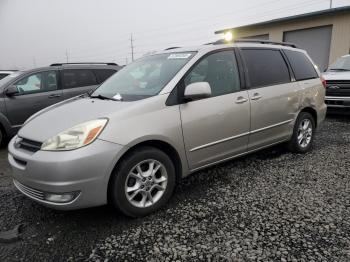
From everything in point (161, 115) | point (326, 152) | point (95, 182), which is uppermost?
point (161, 115)

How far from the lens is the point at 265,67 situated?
14.7 feet

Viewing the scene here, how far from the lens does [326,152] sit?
528 centimetres

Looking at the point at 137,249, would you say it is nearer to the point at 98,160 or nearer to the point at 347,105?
the point at 98,160

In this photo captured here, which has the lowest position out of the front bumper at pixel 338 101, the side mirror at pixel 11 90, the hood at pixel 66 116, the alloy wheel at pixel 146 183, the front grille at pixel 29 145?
the front bumper at pixel 338 101

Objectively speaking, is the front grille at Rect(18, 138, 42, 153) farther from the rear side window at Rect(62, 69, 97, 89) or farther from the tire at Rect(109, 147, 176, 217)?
the rear side window at Rect(62, 69, 97, 89)

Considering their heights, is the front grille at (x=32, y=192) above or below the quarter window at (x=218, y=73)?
below

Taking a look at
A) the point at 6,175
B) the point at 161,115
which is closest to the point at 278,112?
the point at 161,115

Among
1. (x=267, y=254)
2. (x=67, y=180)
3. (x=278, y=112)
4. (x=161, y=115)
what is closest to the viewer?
(x=267, y=254)

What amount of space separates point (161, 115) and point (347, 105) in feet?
20.9

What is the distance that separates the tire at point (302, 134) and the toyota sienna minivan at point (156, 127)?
0.66 feet

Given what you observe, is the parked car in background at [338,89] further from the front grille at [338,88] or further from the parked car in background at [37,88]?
the parked car in background at [37,88]

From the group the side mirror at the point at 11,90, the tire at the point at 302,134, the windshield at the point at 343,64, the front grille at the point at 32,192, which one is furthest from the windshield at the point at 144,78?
the windshield at the point at 343,64

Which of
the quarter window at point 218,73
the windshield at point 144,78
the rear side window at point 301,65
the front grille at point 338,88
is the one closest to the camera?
the windshield at point 144,78

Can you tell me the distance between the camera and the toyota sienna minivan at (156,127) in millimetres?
2809
